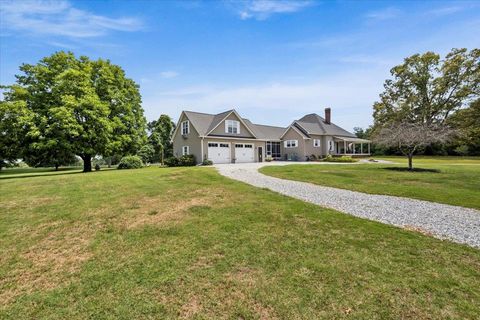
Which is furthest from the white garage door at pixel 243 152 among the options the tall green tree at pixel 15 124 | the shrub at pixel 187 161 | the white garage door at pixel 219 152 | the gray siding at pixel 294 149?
the tall green tree at pixel 15 124

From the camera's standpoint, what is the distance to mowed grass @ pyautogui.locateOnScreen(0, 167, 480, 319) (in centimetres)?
292

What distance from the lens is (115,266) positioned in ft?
13.0

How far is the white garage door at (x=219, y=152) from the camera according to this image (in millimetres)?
26945

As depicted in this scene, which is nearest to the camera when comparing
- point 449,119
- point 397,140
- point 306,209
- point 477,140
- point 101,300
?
point 101,300

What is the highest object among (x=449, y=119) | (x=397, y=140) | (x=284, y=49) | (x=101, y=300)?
(x=284, y=49)

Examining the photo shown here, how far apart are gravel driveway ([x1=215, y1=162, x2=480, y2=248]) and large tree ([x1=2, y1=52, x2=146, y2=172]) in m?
19.2

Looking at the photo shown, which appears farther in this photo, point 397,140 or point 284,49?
point 397,140

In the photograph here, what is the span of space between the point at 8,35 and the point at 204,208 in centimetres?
1543

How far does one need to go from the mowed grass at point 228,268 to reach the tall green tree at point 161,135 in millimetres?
36921

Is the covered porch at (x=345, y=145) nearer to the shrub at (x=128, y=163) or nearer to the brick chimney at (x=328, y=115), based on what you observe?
the brick chimney at (x=328, y=115)

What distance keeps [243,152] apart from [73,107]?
18016mm

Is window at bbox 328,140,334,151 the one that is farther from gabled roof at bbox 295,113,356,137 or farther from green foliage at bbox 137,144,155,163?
green foliage at bbox 137,144,155,163

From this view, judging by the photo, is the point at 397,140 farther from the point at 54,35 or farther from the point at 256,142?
the point at 54,35

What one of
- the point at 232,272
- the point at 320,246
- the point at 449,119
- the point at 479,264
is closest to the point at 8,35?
the point at 232,272
